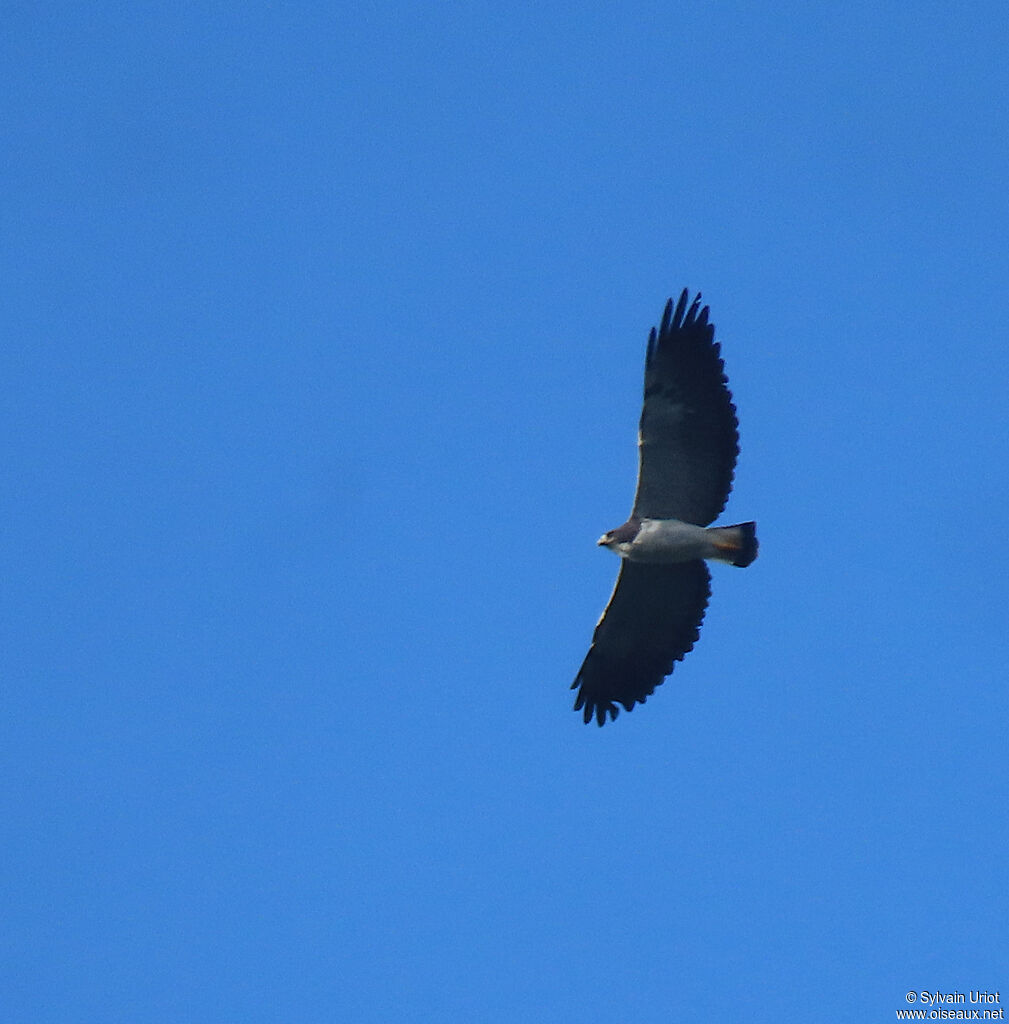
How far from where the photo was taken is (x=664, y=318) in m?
18.3

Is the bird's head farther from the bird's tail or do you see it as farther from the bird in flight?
the bird's tail

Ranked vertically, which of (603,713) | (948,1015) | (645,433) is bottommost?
(948,1015)

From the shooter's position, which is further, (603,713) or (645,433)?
(603,713)

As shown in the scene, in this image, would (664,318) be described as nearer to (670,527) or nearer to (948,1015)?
(670,527)

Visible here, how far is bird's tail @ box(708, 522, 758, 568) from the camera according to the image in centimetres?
1827

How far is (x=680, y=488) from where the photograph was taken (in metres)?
18.4

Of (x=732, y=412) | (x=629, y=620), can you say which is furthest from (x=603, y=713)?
(x=732, y=412)

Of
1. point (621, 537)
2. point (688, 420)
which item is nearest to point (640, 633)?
point (621, 537)

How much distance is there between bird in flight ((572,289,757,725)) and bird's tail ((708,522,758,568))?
0.04 feet

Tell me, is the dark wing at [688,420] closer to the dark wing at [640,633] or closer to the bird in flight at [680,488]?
the bird in flight at [680,488]

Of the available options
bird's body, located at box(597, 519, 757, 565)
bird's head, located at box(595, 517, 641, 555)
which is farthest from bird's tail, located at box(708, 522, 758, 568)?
bird's head, located at box(595, 517, 641, 555)

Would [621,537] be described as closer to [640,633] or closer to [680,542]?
[680,542]

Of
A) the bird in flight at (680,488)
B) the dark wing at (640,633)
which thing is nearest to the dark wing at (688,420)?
the bird in flight at (680,488)

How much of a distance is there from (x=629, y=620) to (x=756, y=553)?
2096 millimetres
